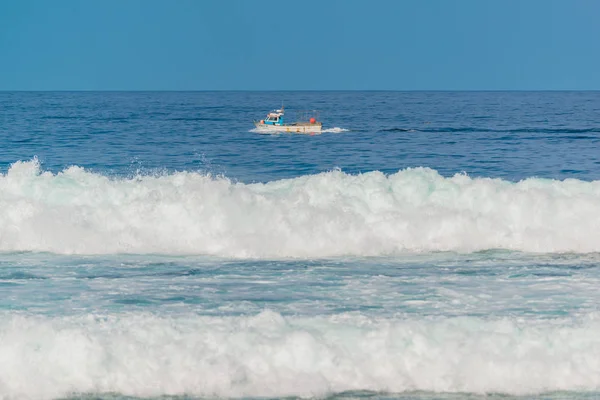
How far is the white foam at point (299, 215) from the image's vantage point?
18812 mm

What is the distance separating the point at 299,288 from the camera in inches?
595

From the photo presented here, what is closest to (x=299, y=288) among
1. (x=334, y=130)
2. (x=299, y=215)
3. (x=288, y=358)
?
(x=288, y=358)

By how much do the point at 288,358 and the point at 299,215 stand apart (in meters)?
8.67

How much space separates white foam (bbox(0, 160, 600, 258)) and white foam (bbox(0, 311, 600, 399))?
669 cm

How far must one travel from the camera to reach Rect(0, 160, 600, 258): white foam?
18.8 metres

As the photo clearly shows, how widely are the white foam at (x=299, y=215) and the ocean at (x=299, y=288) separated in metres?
0.05

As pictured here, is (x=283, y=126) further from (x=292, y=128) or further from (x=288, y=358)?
(x=288, y=358)

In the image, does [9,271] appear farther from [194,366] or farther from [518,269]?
[518,269]

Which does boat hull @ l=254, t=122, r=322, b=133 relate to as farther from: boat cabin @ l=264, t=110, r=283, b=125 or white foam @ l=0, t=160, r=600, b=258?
white foam @ l=0, t=160, r=600, b=258

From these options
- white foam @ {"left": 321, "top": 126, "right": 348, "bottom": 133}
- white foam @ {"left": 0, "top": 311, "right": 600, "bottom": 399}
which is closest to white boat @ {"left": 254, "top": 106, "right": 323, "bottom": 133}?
white foam @ {"left": 321, "top": 126, "right": 348, "bottom": 133}

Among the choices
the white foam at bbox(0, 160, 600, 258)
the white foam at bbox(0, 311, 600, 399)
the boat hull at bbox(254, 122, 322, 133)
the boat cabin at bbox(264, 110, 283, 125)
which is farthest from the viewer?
the boat cabin at bbox(264, 110, 283, 125)

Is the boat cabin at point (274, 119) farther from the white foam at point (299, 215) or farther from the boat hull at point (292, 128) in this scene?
the white foam at point (299, 215)

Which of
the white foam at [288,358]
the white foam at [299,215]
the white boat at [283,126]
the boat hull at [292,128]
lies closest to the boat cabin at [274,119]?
the white boat at [283,126]

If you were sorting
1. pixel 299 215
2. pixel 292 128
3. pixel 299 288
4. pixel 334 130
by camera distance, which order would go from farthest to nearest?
pixel 334 130, pixel 292 128, pixel 299 215, pixel 299 288
